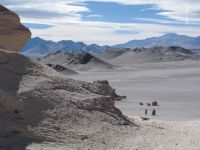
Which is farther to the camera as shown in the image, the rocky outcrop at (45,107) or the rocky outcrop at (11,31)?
the rocky outcrop at (11,31)

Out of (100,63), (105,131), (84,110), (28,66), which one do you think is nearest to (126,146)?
(105,131)

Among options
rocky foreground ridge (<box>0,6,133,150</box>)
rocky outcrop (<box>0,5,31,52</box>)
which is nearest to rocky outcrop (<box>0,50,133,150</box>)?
rocky foreground ridge (<box>0,6,133,150</box>)

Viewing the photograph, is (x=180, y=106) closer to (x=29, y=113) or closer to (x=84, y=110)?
(x=84, y=110)

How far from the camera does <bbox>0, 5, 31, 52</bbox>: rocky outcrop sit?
1838cm

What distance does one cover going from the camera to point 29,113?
47.3ft

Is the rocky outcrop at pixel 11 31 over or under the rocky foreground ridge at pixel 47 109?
over

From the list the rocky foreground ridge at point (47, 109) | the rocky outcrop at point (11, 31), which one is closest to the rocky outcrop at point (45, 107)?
the rocky foreground ridge at point (47, 109)

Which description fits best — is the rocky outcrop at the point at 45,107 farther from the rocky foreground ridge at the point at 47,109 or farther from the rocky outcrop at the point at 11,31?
the rocky outcrop at the point at 11,31

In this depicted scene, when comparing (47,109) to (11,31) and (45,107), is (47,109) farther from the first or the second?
(11,31)

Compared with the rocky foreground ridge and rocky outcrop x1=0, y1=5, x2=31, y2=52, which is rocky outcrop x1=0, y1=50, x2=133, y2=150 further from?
rocky outcrop x1=0, y1=5, x2=31, y2=52

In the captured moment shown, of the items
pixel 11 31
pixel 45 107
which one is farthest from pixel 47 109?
pixel 11 31

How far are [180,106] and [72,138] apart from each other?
68.8ft

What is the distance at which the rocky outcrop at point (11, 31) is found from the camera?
18.4 m

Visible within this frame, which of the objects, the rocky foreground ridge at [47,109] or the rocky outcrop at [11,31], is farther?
the rocky outcrop at [11,31]
